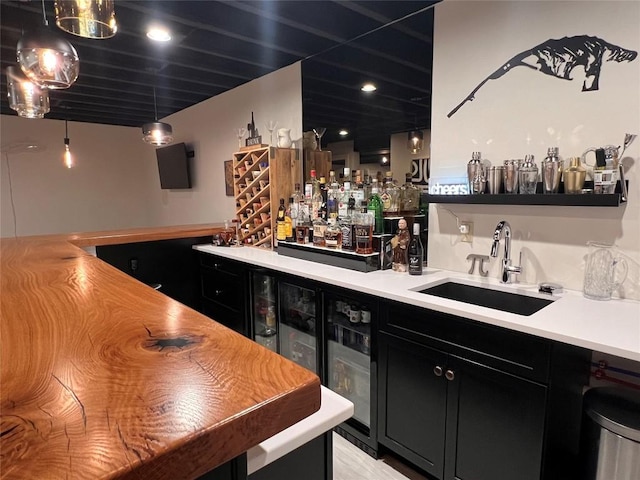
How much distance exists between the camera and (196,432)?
44 centimetres

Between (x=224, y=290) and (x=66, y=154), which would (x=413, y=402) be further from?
(x=66, y=154)

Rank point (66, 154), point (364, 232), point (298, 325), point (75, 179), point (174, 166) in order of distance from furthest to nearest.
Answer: point (75, 179), point (66, 154), point (174, 166), point (298, 325), point (364, 232)

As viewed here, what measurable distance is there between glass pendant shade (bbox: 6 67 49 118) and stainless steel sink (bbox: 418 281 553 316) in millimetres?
2532

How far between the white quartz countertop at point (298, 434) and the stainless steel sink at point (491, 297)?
1.19 metres

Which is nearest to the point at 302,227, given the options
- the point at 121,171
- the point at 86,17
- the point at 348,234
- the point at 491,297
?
the point at 348,234

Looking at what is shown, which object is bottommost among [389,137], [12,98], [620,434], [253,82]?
[620,434]

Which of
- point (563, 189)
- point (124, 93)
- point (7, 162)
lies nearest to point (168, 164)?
point (124, 93)

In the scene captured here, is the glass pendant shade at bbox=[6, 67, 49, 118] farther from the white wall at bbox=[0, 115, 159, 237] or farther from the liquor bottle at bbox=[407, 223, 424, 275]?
the white wall at bbox=[0, 115, 159, 237]

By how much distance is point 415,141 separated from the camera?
2.46m

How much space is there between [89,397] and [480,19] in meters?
2.40

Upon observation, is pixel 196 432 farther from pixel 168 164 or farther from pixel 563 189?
pixel 168 164

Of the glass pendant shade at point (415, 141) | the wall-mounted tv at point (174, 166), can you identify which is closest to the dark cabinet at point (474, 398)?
the glass pendant shade at point (415, 141)

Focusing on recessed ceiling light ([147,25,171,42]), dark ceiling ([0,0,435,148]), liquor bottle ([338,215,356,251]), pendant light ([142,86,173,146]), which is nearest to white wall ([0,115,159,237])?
dark ceiling ([0,0,435,148])

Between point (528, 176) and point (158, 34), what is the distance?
2.60 m
